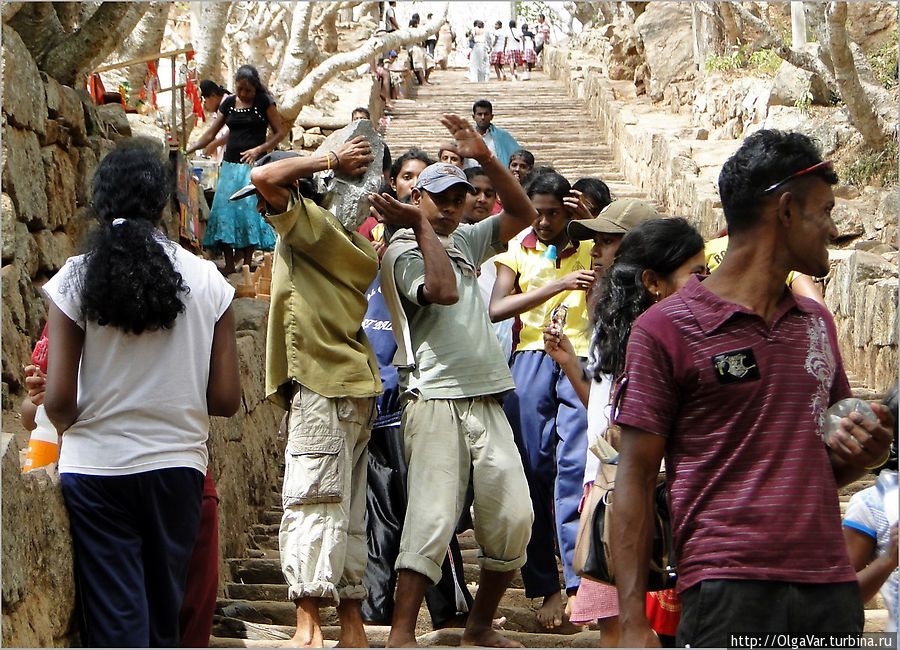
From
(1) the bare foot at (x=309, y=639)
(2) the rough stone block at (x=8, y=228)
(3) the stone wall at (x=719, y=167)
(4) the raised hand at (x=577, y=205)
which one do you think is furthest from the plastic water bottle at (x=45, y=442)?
(2) the rough stone block at (x=8, y=228)

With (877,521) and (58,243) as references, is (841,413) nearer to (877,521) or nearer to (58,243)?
(877,521)

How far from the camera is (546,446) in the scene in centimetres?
540

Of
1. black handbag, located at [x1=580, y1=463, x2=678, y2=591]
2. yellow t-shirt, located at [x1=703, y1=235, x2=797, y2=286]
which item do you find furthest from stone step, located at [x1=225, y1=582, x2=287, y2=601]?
black handbag, located at [x1=580, y1=463, x2=678, y2=591]

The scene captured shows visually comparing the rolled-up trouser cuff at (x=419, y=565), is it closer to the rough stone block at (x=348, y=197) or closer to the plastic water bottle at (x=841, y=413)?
the rough stone block at (x=348, y=197)

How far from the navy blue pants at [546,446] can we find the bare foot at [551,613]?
41mm

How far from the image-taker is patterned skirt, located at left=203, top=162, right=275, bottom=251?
33.6 ft

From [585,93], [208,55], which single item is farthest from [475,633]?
[585,93]

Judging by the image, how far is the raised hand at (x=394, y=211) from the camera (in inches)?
174

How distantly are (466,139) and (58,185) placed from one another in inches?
186

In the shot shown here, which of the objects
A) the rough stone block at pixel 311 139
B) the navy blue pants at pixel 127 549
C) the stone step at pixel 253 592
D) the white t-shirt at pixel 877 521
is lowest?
the stone step at pixel 253 592

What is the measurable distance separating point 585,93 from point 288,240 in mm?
18775

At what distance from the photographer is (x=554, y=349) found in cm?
429

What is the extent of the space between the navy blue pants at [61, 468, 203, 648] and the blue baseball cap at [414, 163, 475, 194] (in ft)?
5.28

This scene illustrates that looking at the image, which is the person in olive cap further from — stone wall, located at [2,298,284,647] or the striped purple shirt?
stone wall, located at [2,298,284,647]
